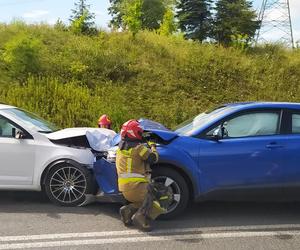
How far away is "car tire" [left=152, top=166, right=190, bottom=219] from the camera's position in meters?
6.55

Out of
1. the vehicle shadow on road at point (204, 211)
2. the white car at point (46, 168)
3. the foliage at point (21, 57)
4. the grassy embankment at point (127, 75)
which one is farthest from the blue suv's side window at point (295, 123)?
the foliage at point (21, 57)

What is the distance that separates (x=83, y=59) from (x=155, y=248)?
36.9 feet

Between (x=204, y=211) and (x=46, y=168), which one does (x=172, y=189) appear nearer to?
(x=204, y=211)

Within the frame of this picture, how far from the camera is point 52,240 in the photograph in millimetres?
5711

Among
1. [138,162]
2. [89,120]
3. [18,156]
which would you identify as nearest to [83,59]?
[89,120]

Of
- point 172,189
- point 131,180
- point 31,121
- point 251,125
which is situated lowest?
point 172,189

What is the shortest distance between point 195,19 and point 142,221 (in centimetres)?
1640

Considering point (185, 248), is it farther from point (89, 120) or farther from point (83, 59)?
point (83, 59)

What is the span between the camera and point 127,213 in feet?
20.5

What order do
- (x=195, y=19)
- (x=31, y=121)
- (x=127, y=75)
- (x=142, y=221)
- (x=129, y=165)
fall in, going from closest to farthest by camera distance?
(x=142, y=221) → (x=129, y=165) → (x=31, y=121) → (x=127, y=75) → (x=195, y=19)

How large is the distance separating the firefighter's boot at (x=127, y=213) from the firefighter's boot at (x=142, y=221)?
0.15 m

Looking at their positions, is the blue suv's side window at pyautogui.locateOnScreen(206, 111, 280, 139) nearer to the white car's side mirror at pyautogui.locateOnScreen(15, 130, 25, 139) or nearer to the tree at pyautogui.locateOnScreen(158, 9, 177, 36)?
the white car's side mirror at pyautogui.locateOnScreen(15, 130, 25, 139)

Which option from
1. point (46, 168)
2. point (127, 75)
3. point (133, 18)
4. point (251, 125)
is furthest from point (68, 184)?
point (133, 18)

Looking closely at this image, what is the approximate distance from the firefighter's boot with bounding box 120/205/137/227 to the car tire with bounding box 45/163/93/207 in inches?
42.0
